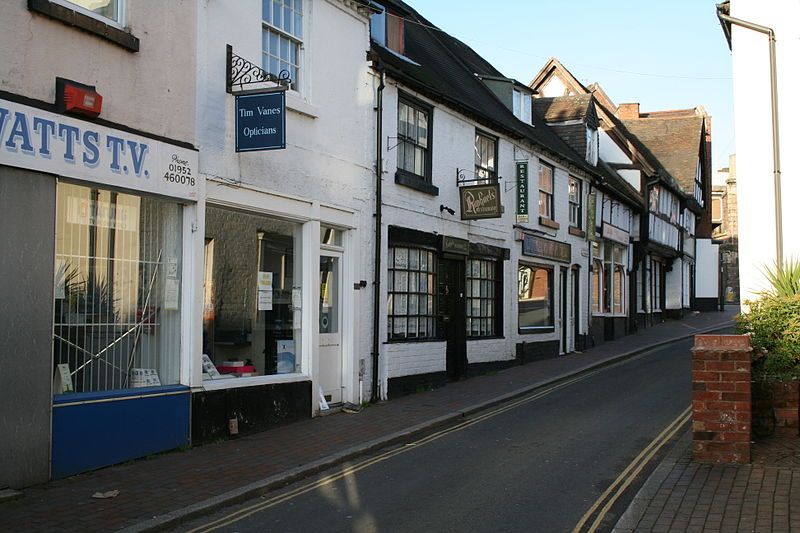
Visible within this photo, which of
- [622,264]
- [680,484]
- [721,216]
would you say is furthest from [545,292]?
[721,216]

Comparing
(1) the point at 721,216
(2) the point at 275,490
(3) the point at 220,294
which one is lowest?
(2) the point at 275,490

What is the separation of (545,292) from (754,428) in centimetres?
1326

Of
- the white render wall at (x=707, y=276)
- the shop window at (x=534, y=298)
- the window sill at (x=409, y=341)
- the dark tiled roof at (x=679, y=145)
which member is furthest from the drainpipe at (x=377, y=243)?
the white render wall at (x=707, y=276)

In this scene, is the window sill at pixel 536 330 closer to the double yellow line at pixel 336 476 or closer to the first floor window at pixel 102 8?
the double yellow line at pixel 336 476

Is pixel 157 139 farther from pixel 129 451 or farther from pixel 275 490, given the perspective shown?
pixel 275 490

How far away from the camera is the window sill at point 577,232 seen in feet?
78.9

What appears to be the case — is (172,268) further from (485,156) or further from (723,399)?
(485,156)

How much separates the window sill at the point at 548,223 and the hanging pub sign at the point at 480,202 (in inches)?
194

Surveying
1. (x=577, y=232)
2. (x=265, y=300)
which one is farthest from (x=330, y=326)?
(x=577, y=232)

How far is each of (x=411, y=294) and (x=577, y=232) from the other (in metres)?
10.7

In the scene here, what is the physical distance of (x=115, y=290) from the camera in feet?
30.2

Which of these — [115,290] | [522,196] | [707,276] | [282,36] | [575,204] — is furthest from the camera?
[707,276]

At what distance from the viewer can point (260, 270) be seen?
11.5 meters

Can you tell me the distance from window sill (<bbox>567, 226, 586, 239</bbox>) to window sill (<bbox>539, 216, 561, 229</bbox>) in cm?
149
